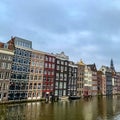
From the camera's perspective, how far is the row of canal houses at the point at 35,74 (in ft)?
242

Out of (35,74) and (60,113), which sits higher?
Result: (35,74)

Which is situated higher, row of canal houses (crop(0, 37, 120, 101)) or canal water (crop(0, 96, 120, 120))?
row of canal houses (crop(0, 37, 120, 101))

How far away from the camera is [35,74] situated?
87.6 meters

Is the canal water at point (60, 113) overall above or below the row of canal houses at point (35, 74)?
below

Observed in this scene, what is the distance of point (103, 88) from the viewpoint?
150000 millimetres

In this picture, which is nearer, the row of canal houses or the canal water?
the canal water

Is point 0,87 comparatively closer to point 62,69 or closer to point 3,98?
point 3,98

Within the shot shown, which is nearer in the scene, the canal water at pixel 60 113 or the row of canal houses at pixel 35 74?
the canal water at pixel 60 113

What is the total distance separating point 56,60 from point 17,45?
27.8 meters

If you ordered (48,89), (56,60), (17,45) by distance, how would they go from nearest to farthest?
(17,45) < (48,89) < (56,60)

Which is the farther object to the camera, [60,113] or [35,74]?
[35,74]

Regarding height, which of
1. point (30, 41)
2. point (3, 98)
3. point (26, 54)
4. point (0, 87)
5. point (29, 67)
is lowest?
point (3, 98)

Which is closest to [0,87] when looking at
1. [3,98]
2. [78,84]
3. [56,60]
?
[3,98]

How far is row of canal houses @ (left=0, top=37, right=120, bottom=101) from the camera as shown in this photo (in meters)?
73.6
